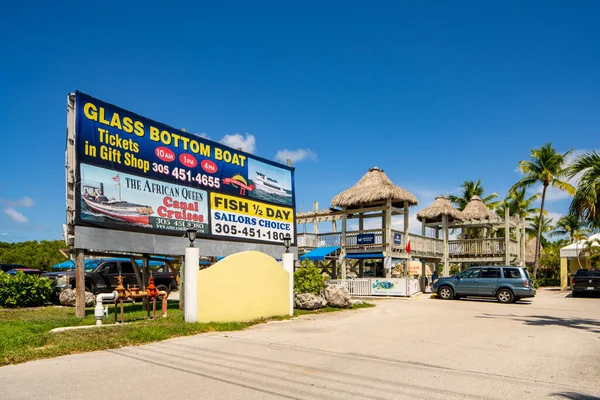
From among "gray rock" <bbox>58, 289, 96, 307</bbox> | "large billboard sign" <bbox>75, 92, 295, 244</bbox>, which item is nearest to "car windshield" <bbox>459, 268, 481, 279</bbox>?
"large billboard sign" <bbox>75, 92, 295, 244</bbox>

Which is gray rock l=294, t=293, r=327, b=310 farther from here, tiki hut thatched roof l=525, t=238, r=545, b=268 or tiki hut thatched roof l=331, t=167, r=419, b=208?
tiki hut thatched roof l=525, t=238, r=545, b=268

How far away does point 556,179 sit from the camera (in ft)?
125

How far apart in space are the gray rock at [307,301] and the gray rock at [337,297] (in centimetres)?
73

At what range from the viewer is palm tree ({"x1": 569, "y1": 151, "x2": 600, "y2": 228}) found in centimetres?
1462

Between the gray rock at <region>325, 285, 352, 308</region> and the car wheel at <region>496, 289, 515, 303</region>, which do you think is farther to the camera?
the car wheel at <region>496, 289, 515, 303</region>

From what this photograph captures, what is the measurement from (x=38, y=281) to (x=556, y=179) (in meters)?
35.4

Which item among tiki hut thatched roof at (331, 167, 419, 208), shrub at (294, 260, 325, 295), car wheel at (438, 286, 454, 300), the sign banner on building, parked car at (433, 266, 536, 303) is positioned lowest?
car wheel at (438, 286, 454, 300)

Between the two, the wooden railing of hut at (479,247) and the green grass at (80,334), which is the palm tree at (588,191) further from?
the wooden railing of hut at (479,247)

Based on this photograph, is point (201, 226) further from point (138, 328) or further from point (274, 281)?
point (138, 328)

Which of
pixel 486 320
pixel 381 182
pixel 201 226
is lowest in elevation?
pixel 486 320

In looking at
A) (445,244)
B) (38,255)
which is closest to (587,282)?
(445,244)

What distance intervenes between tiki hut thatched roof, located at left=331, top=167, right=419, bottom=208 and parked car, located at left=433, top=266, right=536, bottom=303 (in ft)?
17.8

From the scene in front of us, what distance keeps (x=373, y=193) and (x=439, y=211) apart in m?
6.58

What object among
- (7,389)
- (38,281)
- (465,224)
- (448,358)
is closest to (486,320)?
(448,358)
